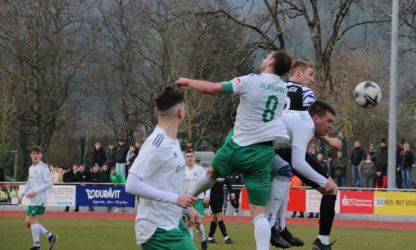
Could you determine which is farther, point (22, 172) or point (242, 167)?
point (22, 172)

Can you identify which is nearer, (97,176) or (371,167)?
(371,167)

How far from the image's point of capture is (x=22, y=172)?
43.4 m

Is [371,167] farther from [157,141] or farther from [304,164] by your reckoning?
[157,141]

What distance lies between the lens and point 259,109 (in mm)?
9820

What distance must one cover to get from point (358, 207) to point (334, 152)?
304 cm

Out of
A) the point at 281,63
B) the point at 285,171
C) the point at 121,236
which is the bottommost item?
the point at 121,236

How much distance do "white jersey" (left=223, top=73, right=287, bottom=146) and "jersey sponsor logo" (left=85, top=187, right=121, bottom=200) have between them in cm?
2057

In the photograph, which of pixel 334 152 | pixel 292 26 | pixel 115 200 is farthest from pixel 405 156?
pixel 292 26

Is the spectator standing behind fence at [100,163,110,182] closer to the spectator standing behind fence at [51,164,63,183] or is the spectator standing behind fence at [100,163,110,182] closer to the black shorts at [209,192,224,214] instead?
the spectator standing behind fence at [51,164,63,183]

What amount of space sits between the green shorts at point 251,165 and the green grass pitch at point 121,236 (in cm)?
710

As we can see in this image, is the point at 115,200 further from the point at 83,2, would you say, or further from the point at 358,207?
the point at 83,2

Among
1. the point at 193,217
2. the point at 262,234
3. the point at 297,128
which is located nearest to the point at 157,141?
the point at 193,217

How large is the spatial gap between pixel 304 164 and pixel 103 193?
20624 mm

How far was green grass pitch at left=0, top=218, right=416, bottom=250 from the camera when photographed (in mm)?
17688
